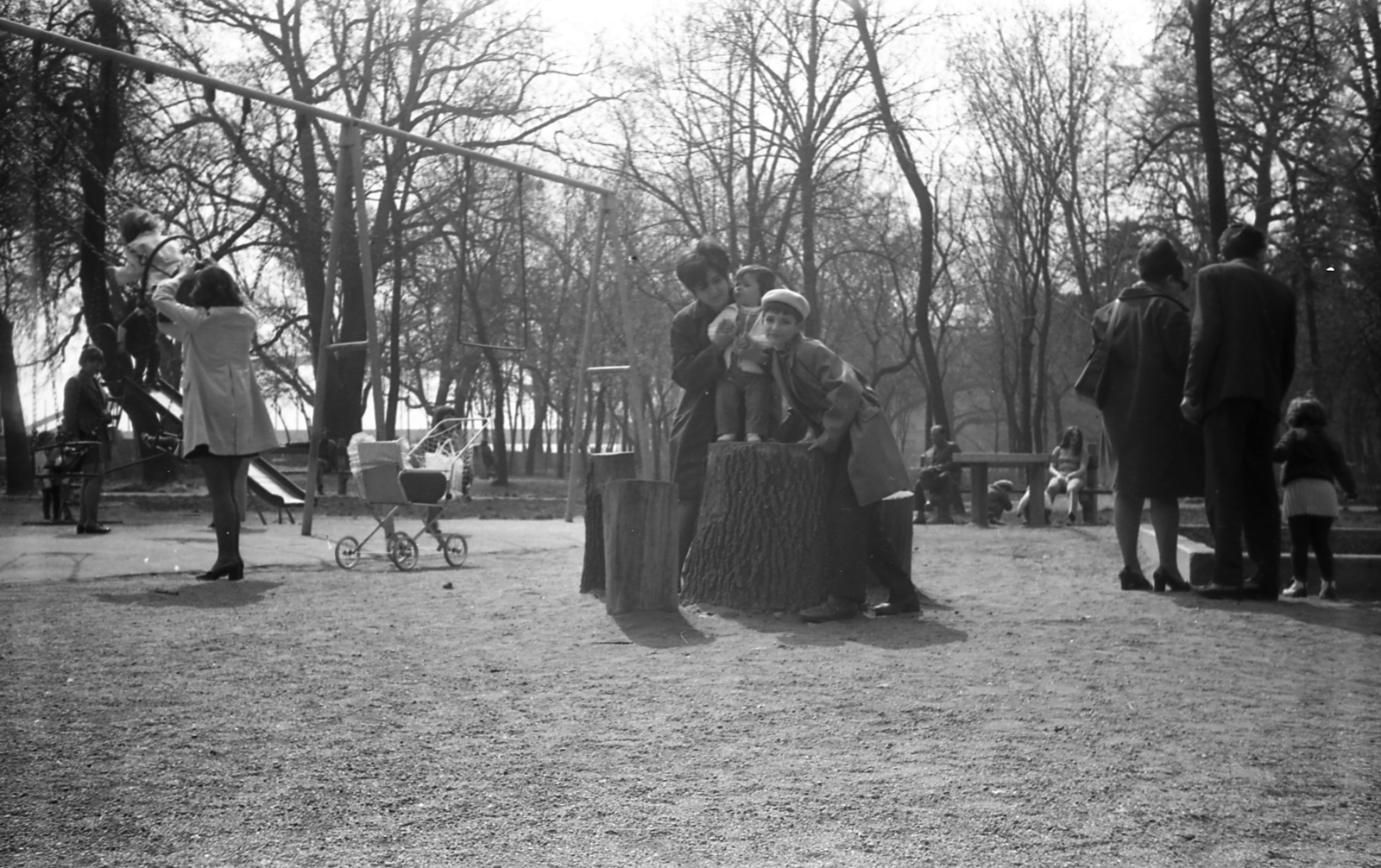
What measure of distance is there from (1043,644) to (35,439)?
1397cm

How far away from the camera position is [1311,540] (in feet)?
30.2

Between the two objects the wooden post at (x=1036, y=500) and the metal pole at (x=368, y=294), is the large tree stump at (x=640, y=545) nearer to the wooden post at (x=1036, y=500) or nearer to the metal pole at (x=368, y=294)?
the metal pole at (x=368, y=294)

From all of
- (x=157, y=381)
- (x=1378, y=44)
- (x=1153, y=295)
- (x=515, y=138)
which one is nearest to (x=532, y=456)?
(x=515, y=138)

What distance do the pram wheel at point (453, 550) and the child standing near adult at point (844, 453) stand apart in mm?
4303

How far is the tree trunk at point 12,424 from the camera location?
35.9 ft

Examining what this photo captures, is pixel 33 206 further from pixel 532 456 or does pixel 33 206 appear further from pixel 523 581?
pixel 532 456

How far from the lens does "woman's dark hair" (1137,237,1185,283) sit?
8.63m

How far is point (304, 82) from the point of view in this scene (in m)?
25.2

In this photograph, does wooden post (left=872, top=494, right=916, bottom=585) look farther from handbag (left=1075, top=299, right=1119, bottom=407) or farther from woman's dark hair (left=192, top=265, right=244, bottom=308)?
woman's dark hair (left=192, top=265, right=244, bottom=308)

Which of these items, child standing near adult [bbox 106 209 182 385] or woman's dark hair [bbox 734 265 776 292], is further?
child standing near adult [bbox 106 209 182 385]

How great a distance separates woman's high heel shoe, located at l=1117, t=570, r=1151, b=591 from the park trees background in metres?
5.88

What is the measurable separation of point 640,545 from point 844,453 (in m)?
1.13

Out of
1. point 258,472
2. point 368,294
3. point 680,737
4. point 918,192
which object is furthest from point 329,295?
point 918,192

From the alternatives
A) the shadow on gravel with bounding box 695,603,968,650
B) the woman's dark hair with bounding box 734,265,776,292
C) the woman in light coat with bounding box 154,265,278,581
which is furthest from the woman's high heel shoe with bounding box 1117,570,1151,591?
the woman in light coat with bounding box 154,265,278,581
